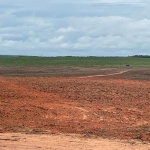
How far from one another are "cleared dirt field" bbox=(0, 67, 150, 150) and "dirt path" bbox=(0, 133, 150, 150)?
517mm

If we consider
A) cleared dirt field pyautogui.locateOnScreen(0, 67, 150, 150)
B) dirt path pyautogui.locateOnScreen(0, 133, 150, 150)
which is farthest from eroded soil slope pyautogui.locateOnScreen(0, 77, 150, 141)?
dirt path pyautogui.locateOnScreen(0, 133, 150, 150)

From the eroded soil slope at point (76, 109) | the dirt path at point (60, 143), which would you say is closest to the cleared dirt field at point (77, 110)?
the eroded soil slope at point (76, 109)

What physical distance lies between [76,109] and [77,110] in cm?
18

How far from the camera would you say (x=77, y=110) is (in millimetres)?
15891

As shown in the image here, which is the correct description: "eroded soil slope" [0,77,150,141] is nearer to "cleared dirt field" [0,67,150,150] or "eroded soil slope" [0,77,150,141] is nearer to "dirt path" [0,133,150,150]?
"cleared dirt field" [0,67,150,150]

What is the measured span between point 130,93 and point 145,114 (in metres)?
5.02

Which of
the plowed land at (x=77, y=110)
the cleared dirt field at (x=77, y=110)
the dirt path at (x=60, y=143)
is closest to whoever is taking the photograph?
the dirt path at (x=60, y=143)

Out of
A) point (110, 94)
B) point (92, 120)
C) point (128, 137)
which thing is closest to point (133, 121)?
point (92, 120)

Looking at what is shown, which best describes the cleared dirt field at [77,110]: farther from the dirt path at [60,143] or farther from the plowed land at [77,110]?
the dirt path at [60,143]

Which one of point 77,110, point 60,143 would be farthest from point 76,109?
point 60,143

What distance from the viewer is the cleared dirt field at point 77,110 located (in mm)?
12398

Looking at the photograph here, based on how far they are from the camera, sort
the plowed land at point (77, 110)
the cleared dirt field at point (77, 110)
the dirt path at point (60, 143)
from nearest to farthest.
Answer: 1. the dirt path at point (60, 143)
2. the cleared dirt field at point (77, 110)
3. the plowed land at point (77, 110)

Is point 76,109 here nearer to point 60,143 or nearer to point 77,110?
point 77,110

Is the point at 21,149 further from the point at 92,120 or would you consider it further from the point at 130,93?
the point at 130,93
